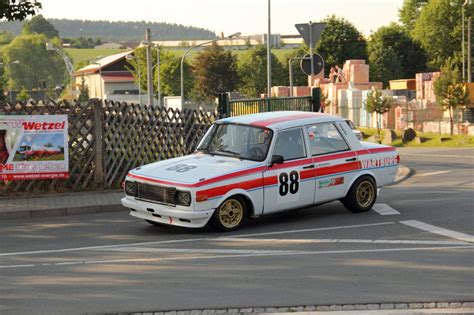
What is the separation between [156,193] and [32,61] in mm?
180777

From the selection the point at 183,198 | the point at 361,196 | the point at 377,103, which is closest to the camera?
the point at 183,198

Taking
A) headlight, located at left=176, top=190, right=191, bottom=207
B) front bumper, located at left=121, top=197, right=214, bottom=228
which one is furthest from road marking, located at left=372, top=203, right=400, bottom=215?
headlight, located at left=176, top=190, right=191, bottom=207

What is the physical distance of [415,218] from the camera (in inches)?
517

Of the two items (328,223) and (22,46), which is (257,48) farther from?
(328,223)

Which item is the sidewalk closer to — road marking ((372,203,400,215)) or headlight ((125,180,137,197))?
headlight ((125,180,137,197))

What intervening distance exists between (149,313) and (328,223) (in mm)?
5605

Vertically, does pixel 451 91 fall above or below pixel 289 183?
above

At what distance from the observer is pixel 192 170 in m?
12.0

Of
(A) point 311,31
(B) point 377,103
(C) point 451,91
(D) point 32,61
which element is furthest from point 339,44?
(A) point 311,31

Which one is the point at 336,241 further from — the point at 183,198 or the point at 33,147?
the point at 33,147

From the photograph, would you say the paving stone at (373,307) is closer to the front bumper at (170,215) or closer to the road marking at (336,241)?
the road marking at (336,241)

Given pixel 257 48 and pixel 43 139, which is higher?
pixel 257 48

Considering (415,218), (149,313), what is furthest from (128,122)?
(149,313)

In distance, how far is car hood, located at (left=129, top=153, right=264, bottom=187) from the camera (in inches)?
463
